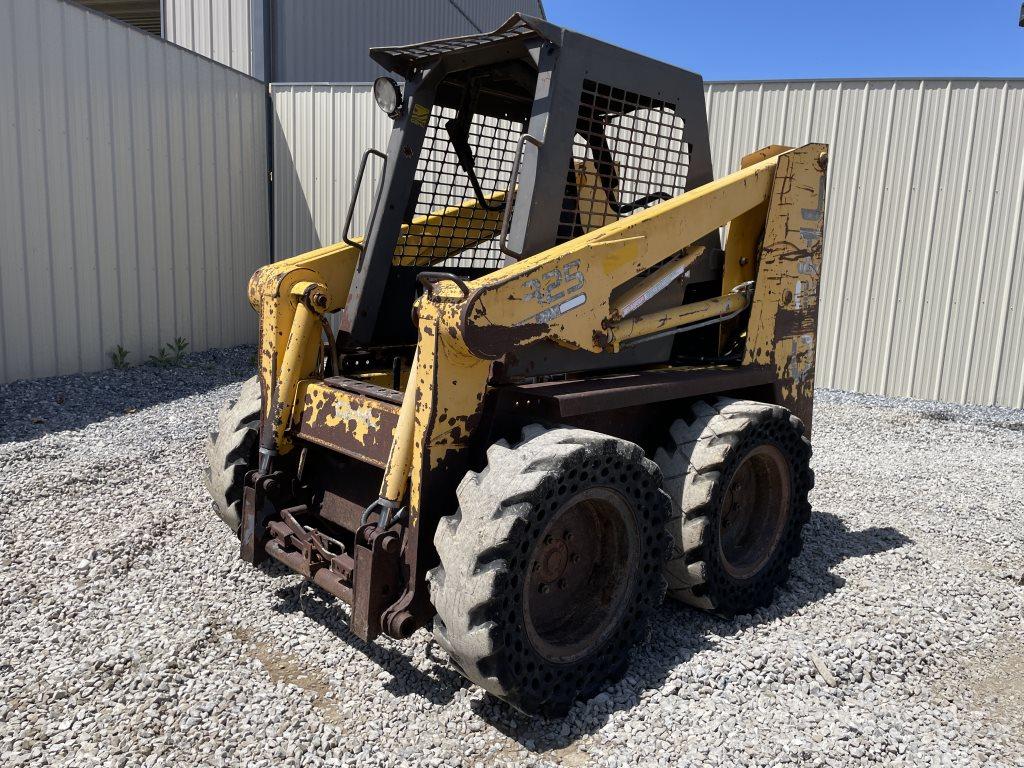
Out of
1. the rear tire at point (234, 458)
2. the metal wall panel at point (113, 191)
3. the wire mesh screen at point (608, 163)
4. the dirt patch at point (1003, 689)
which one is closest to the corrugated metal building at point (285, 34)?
the metal wall panel at point (113, 191)

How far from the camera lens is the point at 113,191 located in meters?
8.65

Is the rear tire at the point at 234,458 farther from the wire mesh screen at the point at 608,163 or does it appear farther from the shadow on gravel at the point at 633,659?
the wire mesh screen at the point at 608,163

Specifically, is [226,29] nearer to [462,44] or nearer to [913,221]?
[462,44]

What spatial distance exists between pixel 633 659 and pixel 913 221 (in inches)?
301

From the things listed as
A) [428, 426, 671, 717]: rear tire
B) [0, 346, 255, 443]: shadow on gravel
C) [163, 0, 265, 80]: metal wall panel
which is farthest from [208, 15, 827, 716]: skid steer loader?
[163, 0, 265, 80]: metal wall panel

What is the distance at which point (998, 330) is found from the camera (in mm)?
8891

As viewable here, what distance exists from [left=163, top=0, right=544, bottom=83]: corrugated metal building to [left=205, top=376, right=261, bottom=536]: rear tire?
874cm

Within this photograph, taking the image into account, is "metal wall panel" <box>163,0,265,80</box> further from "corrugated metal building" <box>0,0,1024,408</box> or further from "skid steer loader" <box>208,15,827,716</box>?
"skid steer loader" <box>208,15,827,716</box>

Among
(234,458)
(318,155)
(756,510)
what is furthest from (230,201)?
(756,510)

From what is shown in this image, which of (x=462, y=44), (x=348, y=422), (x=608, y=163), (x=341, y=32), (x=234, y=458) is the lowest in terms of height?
(x=234, y=458)

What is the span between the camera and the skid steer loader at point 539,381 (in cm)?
290

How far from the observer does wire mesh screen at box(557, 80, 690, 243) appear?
11.9ft

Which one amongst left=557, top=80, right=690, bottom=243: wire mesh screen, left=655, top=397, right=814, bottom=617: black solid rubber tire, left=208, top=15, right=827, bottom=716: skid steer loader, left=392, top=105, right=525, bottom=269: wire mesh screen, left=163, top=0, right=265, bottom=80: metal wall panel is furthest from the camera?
left=163, top=0, right=265, bottom=80: metal wall panel

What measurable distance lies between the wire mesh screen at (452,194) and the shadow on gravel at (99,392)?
13.7 feet
